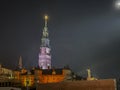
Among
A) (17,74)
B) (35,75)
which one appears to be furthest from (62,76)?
(17,74)

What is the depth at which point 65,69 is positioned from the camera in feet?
557

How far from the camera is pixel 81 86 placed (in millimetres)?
48375

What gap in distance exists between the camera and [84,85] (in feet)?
158

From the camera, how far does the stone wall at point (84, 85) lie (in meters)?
44.9

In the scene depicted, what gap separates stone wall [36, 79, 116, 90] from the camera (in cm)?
4488

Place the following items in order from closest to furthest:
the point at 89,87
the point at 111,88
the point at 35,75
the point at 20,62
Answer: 1. the point at 111,88
2. the point at 89,87
3. the point at 35,75
4. the point at 20,62

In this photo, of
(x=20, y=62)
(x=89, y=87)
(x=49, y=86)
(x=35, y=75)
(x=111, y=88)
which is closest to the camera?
(x=111, y=88)

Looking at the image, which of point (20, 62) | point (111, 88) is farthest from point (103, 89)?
point (20, 62)

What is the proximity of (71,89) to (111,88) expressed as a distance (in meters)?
7.69

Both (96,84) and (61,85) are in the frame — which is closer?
(96,84)

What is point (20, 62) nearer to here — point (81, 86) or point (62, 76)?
point (62, 76)

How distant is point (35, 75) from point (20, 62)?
116ft

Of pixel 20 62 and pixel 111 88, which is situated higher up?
pixel 20 62

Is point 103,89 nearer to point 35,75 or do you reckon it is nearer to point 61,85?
point 61,85
